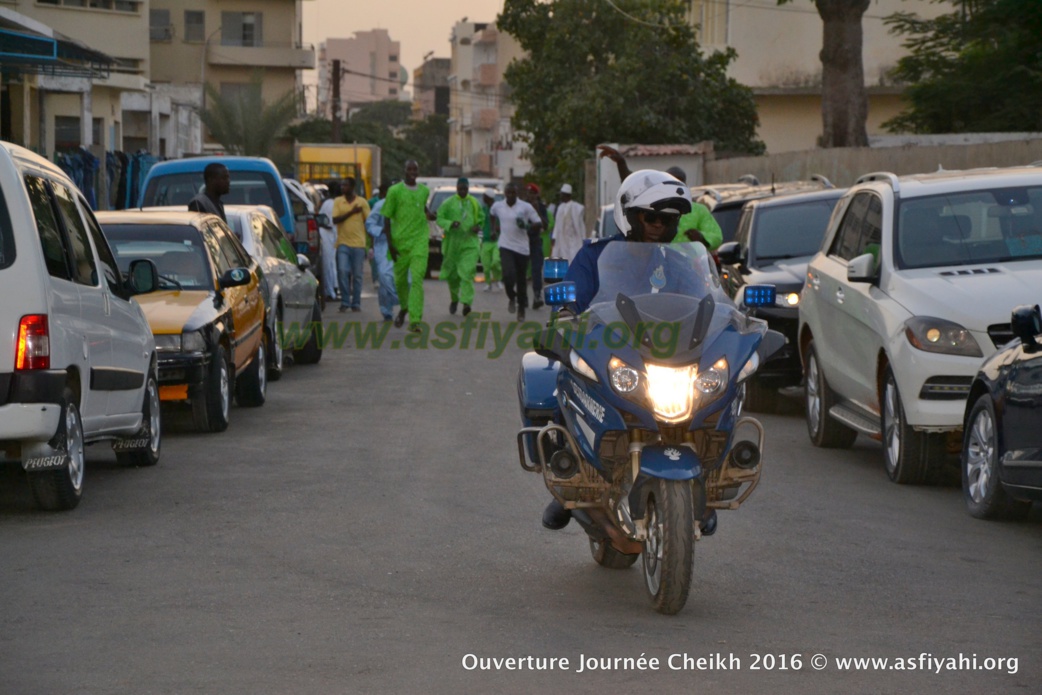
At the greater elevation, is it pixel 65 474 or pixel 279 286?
pixel 279 286

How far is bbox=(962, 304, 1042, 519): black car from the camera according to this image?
7.95m

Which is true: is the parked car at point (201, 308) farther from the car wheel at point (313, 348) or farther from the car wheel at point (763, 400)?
the car wheel at point (763, 400)

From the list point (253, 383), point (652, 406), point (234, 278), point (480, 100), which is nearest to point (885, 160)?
point (253, 383)

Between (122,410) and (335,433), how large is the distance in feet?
8.67

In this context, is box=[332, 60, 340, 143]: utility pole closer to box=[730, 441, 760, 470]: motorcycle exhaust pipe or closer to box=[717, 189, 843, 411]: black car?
box=[717, 189, 843, 411]: black car

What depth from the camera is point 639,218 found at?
6.82 metres

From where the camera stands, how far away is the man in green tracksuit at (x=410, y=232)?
20.7 meters

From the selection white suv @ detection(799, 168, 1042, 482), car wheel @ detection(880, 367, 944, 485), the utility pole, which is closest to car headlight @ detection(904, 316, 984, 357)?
white suv @ detection(799, 168, 1042, 482)

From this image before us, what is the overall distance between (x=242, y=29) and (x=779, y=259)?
72337mm

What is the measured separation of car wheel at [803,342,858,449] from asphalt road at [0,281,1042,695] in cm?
27

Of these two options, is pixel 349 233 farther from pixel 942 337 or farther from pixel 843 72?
pixel 942 337

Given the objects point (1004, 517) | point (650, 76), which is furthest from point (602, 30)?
point (1004, 517)

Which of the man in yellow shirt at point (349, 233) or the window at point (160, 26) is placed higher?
the window at point (160, 26)

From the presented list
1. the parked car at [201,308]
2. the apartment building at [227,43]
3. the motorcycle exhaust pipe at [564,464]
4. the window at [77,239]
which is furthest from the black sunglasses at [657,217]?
the apartment building at [227,43]
